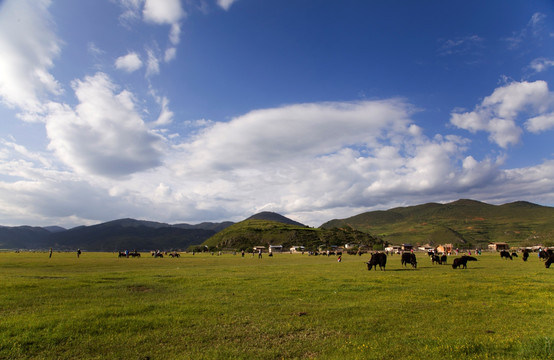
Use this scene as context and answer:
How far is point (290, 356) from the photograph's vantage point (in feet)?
28.5

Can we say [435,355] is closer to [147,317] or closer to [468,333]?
[468,333]

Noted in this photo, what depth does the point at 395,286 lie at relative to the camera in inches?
816

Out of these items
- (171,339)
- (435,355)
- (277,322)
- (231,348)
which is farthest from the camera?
(277,322)

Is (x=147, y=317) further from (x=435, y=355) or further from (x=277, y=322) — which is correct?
(x=435, y=355)

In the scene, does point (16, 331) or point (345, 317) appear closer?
point (16, 331)

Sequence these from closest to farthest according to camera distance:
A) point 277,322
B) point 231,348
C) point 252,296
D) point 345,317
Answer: point 231,348, point 277,322, point 345,317, point 252,296

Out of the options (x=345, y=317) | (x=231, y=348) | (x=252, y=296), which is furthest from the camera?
(x=252, y=296)

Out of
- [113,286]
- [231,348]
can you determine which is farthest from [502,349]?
[113,286]

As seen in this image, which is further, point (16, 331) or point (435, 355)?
point (16, 331)

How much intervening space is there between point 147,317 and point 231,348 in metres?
5.28

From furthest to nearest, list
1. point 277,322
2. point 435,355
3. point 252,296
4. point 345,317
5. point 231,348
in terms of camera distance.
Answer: point 252,296 < point 345,317 < point 277,322 < point 231,348 < point 435,355

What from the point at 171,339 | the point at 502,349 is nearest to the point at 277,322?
the point at 171,339

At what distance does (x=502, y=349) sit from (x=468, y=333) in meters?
1.67

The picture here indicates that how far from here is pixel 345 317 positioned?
12633 millimetres
